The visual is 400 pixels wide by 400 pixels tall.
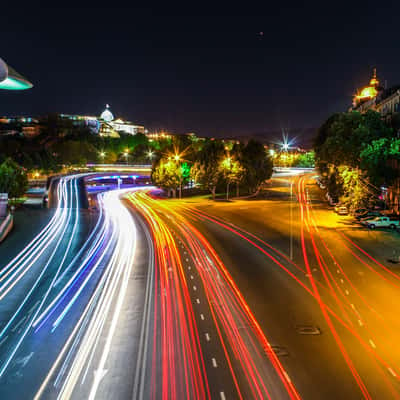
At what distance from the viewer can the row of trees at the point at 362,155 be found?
31781 mm

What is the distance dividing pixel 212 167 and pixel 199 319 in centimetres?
4346

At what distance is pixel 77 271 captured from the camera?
19.2 metres

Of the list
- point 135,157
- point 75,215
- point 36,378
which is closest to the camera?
point 36,378

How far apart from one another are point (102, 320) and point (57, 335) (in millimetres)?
1656

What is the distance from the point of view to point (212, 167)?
181 ft

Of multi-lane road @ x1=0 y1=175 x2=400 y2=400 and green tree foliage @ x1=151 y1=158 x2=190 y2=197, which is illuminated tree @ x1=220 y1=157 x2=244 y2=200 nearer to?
green tree foliage @ x1=151 y1=158 x2=190 y2=197

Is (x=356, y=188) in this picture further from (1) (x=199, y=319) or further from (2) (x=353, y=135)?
(1) (x=199, y=319)

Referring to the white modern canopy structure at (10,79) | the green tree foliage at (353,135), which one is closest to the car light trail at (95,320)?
the white modern canopy structure at (10,79)

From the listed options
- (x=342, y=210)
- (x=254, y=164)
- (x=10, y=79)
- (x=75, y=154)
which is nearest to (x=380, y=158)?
(x=342, y=210)

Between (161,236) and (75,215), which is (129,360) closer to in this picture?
(161,236)

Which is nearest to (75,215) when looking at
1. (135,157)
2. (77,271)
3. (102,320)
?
(77,271)

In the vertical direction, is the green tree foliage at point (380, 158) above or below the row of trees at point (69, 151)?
below

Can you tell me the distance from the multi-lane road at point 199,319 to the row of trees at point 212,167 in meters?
29.6

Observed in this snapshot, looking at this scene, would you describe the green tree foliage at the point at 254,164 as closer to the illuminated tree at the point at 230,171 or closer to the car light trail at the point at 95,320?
the illuminated tree at the point at 230,171
